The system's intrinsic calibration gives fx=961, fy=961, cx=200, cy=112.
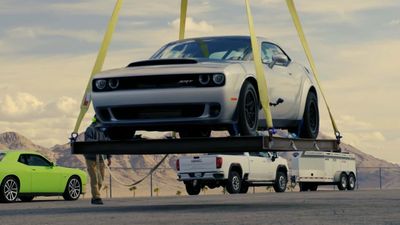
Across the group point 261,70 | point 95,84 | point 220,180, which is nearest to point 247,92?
point 261,70

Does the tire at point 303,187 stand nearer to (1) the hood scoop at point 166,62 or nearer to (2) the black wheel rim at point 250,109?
(2) the black wheel rim at point 250,109

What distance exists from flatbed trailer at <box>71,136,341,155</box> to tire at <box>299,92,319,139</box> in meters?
0.52

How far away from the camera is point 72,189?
26.2 meters

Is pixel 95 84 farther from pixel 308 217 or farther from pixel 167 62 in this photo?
pixel 308 217

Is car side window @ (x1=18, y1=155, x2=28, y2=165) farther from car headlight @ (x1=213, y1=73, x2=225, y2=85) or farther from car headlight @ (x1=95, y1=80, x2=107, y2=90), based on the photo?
car headlight @ (x1=213, y1=73, x2=225, y2=85)

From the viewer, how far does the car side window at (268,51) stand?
635 inches

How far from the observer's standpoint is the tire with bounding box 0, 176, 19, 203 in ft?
77.2

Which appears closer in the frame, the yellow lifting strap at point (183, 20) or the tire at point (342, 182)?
the yellow lifting strap at point (183, 20)

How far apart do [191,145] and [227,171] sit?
53.7 ft

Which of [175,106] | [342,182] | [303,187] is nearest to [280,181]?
[303,187]

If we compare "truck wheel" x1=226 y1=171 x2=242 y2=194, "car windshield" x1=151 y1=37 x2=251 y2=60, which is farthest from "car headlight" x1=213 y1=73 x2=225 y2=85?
"truck wheel" x1=226 y1=171 x2=242 y2=194

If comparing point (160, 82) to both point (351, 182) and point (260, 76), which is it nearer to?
point (260, 76)

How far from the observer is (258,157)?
3300 centimetres

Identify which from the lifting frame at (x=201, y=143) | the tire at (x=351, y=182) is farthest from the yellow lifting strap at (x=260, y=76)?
the tire at (x=351, y=182)
